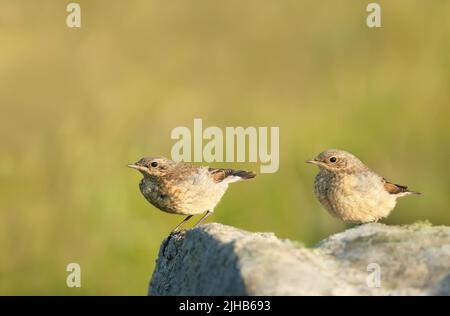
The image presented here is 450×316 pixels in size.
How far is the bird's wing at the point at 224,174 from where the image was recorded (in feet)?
29.3

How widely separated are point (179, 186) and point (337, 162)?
1.54 metres

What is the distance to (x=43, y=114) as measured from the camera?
11883 millimetres

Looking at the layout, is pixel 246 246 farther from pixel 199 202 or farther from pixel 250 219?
pixel 250 219

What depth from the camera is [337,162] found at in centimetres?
848

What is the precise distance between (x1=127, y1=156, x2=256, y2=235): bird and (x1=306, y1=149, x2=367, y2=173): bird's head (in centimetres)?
103

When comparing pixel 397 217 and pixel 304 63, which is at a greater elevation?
pixel 304 63

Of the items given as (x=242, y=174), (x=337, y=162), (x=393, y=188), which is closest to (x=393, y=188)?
(x=393, y=188)

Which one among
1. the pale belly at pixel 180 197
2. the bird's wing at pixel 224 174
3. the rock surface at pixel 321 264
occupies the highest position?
the rock surface at pixel 321 264

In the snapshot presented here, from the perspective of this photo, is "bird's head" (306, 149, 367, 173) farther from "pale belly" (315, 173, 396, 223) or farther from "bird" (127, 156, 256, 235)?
"bird" (127, 156, 256, 235)

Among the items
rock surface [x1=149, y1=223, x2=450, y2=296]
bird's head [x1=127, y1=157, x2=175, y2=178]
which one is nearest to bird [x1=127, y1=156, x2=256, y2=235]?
bird's head [x1=127, y1=157, x2=175, y2=178]

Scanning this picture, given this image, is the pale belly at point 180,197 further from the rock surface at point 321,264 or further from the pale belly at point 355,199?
the rock surface at point 321,264

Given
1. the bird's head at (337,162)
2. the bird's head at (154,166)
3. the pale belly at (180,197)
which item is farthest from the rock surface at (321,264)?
the bird's head at (154,166)

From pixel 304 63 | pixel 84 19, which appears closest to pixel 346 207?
pixel 304 63

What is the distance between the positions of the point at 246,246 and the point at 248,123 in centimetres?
678
